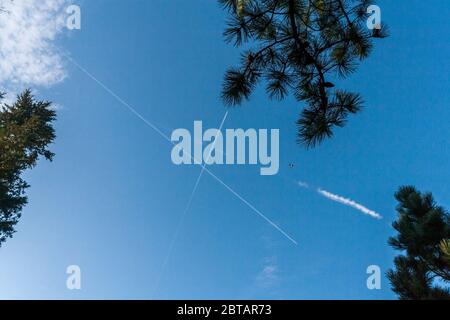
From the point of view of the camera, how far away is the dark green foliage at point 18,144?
19672 millimetres

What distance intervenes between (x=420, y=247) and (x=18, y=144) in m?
22.0

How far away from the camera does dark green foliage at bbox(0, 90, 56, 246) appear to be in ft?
64.5

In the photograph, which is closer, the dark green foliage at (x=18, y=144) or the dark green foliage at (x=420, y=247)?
the dark green foliage at (x=420, y=247)

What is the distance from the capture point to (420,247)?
442 inches

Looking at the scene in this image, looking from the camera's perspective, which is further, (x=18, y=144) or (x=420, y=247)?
(x=18, y=144)

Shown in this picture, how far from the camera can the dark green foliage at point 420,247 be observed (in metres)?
10.5

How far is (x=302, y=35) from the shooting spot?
4.68 m

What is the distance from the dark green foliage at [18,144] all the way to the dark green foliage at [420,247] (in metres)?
20.2

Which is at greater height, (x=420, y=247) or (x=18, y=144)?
(x=18, y=144)

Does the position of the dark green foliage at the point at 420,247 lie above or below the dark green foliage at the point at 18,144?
below

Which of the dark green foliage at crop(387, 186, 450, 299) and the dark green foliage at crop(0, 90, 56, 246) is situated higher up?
the dark green foliage at crop(0, 90, 56, 246)

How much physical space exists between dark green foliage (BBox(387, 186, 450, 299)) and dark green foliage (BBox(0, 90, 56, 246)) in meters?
20.2

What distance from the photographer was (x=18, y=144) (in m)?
20.7
